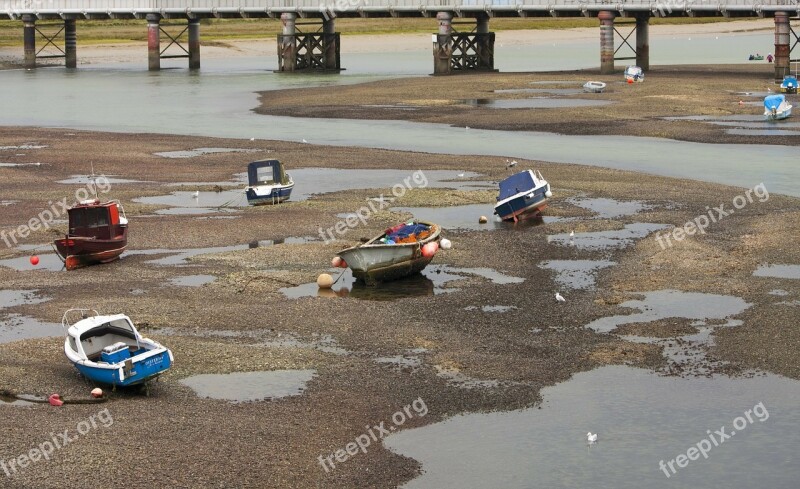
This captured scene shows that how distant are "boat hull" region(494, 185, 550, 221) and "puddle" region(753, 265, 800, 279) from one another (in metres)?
8.46

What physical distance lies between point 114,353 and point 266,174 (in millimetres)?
19827

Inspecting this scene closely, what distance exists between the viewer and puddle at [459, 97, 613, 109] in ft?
237

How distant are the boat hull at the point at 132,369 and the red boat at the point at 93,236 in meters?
10.4

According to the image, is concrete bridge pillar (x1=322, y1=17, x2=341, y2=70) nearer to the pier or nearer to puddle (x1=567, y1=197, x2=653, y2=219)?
the pier

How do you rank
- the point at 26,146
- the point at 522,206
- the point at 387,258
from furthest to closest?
the point at 26,146, the point at 522,206, the point at 387,258

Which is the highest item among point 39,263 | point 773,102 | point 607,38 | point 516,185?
point 607,38

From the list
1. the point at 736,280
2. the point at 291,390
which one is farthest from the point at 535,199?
the point at 291,390

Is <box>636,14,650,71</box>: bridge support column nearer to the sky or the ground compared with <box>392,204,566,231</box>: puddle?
nearer to the sky

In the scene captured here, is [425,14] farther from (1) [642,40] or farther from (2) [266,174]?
(2) [266,174]

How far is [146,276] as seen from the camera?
30.5m

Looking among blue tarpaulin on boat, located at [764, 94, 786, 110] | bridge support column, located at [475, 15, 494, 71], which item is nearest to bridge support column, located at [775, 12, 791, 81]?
blue tarpaulin on boat, located at [764, 94, 786, 110]

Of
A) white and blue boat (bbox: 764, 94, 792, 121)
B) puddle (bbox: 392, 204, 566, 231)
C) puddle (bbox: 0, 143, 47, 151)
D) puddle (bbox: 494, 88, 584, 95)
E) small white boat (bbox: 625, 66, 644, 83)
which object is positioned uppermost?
small white boat (bbox: 625, 66, 644, 83)

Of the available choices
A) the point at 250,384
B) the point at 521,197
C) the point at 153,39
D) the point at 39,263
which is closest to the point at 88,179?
the point at 39,263

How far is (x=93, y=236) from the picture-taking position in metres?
32.1
